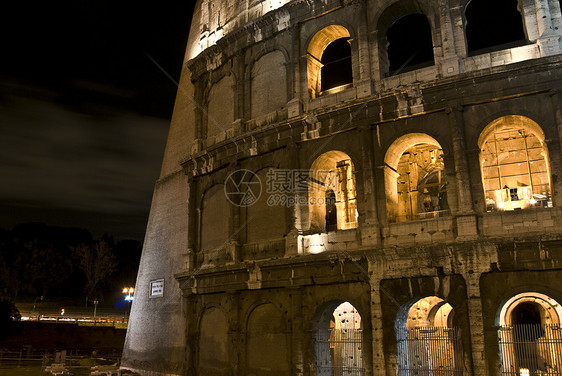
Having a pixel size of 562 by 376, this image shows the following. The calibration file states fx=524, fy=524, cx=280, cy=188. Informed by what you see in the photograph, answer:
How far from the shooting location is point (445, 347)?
1277 centimetres

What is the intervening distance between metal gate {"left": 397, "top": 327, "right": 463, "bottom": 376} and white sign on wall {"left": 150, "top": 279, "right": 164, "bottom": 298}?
10.3m

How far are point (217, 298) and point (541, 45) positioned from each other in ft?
38.6

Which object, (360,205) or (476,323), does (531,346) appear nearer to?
(476,323)

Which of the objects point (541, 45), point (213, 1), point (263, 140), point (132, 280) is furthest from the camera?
point (132, 280)

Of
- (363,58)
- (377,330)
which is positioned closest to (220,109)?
(363,58)

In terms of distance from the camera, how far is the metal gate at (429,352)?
12.5 meters

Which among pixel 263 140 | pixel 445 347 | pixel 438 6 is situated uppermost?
pixel 438 6

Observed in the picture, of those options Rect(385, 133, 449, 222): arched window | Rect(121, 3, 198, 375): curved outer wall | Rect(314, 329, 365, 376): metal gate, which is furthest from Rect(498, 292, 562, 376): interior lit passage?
Rect(121, 3, 198, 375): curved outer wall

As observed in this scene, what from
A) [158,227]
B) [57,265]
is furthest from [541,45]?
[57,265]

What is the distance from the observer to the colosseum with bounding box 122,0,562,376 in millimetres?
12305

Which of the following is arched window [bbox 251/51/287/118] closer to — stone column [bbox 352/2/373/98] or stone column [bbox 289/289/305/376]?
stone column [bbox 352/2/373/98]

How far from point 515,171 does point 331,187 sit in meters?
5.45

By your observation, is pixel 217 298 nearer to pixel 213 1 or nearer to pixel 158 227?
pixel 158 227

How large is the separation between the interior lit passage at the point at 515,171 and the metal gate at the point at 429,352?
156 inches
